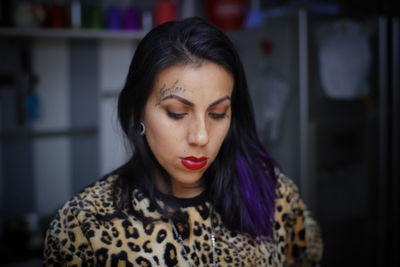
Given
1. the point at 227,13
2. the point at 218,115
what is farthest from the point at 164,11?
the point at 218,115

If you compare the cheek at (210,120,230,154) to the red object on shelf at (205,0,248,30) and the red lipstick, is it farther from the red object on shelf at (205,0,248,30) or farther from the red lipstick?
the red object on shelf at (205,0,248,30)

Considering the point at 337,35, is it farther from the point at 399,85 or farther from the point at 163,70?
the point at 163,70

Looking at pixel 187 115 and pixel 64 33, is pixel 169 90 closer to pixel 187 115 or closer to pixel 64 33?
pixel 187 115

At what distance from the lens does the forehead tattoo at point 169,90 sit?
88 cm

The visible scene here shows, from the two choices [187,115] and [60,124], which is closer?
[187,115]

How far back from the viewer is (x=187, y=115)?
2.94 feet

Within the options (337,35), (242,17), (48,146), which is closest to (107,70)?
(48,146)

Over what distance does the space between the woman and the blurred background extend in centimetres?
112

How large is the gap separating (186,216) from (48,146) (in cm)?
184

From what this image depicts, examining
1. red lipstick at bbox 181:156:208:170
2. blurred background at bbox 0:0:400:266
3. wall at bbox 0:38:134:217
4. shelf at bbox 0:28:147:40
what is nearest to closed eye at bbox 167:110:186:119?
red lipstick at bbox 181:156:208:170

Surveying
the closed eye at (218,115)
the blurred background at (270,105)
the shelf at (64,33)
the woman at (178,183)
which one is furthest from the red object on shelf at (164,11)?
the closed eye at (218,115)

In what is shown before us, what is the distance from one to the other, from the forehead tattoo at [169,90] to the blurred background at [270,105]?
1.24m

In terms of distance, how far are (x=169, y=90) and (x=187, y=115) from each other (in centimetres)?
8

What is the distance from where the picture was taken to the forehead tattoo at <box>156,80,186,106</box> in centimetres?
88
